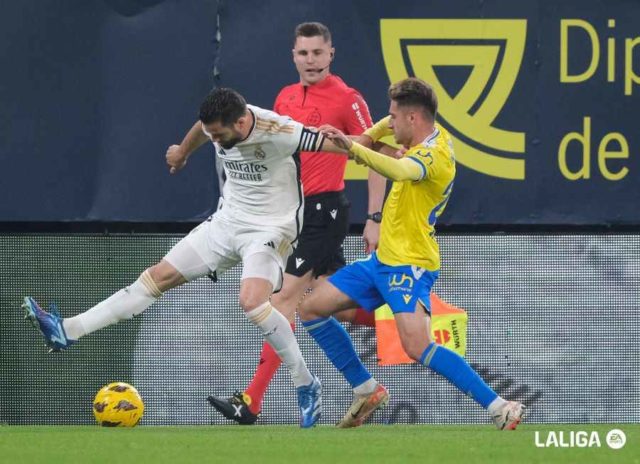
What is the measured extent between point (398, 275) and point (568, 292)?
2.96 m

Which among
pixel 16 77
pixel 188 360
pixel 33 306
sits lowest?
pixel 188 360

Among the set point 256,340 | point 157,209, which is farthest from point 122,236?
point 256,340

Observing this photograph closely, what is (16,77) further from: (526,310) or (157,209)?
(526,310)

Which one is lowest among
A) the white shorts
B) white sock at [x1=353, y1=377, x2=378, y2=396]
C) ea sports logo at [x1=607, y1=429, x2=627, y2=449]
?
ea sports logo at [x1=607, y1=429, x2=627, y2=449]

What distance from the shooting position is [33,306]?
8.19 metres

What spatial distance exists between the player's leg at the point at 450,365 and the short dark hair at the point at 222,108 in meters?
1.40

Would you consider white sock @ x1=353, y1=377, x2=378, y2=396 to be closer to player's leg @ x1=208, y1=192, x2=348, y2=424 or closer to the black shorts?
player's leg @ x1=208, y1=192, x2=348, y2=424

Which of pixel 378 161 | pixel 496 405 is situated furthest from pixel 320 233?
pixel 496 405

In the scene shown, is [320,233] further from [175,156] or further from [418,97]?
[418,97]

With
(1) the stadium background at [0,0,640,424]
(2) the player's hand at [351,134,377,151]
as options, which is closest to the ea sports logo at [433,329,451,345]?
(1) the stadium background at [0,0,640,424]

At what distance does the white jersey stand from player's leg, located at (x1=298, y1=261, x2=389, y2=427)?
1.31 ft

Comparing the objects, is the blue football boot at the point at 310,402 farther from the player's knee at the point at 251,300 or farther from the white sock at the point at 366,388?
the player's knee at the point at 251,300

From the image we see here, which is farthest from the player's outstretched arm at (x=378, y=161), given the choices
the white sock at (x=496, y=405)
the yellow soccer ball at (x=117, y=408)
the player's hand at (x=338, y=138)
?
the yellow soccer ball at (x=117, y=408)

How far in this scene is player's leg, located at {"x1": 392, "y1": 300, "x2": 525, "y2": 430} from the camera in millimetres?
7996
